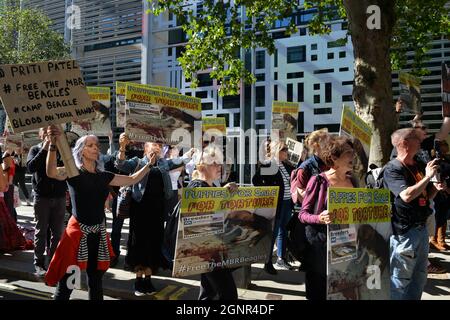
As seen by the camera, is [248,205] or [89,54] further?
[89,54]

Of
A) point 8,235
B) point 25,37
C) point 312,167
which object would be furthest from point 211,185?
point 25,37

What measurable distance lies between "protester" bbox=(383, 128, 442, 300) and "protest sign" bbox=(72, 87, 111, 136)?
15.1ft

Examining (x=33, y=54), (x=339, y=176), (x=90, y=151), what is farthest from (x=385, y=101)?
(x=33, y=54)

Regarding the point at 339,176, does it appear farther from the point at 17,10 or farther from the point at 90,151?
the point at 17,10

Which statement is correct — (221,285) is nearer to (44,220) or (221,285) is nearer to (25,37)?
(44,220)

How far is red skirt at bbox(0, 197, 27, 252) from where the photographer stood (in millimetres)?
6680

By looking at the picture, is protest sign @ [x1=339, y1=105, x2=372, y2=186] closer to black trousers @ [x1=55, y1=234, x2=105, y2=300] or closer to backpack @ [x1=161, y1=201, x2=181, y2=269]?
backpack @ [x1=161, y1=201, x2=181, y2=269]

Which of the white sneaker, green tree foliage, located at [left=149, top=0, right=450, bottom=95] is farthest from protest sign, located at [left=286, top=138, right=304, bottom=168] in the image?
green tree foliage, located at [left=149, top=0, right=450, bottom=95]

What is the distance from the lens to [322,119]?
17.6 metres

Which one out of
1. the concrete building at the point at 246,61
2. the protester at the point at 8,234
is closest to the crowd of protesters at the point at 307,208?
the protester at the point at 8,234

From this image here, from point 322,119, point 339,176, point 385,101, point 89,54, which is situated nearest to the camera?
point 339,176

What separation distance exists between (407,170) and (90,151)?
2782 mm
